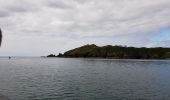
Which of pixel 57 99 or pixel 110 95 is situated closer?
pixel 57 99

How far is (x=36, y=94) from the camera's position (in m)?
43.3

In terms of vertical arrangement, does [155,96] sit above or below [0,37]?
below

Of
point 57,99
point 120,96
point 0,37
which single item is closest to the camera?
point 0,37

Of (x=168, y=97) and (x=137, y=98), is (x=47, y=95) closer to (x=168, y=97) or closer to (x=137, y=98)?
(x=137, y=98)

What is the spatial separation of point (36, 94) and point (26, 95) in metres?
1.88

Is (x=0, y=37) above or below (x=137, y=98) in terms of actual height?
above

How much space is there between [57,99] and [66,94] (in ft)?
16.8

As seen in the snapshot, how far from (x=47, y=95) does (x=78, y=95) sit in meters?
5.50

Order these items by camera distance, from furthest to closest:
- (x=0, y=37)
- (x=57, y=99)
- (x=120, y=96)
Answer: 1. (x=120, y=96)
2. (x=57, y=99)
3. (x=0, y=37)

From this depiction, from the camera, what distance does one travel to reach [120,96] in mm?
42188

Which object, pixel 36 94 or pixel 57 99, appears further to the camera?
pixel 36 94

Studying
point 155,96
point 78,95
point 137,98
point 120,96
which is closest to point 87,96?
point 78,95

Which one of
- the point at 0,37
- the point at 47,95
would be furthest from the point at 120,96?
the point at 0,37

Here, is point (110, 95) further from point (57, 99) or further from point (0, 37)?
point (0, 37)
